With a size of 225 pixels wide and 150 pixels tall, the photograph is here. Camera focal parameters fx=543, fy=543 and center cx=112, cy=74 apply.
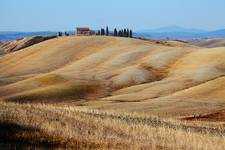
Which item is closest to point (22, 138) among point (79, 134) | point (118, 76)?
point (79, 134)

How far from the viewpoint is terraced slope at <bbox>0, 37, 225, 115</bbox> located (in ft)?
194

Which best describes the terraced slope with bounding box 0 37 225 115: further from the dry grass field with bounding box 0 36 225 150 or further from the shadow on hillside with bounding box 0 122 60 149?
the shadow on hillside with bounding box 0 122 60 149

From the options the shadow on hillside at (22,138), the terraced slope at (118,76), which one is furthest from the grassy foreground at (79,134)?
the terraced slope at (118,76)

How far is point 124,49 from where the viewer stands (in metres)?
112

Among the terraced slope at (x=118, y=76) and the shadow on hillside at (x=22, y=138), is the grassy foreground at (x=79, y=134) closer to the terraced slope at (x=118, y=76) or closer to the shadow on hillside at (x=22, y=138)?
the shadow on hillside at (x=22, y=138)

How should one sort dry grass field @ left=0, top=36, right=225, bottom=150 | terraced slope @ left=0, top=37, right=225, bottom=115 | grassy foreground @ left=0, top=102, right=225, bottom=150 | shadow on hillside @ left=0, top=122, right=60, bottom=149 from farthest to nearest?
terraced slope @ left=0, top=37, right=225, bottom=115
dry grass field @ left=0, top=36, right=225, bottom=150
grassy foreground @ left=0, top=102, right=225, bottom=150
shadow on hillside @ left=0, top=122, right=60, bottom=149

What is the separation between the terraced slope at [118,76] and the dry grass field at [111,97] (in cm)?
12

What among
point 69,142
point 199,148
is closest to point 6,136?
point 69,142

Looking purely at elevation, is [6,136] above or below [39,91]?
above

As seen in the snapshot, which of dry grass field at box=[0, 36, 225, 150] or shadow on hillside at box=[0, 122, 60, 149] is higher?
shadow on hillside at box=[0, 122, 60, 149]

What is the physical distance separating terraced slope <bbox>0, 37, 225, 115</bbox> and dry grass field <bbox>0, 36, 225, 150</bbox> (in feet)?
0.40

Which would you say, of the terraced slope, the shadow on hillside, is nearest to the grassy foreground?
the shadow on hillside

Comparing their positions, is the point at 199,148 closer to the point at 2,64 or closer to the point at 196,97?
the point at 196,97

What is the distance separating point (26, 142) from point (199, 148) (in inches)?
199
